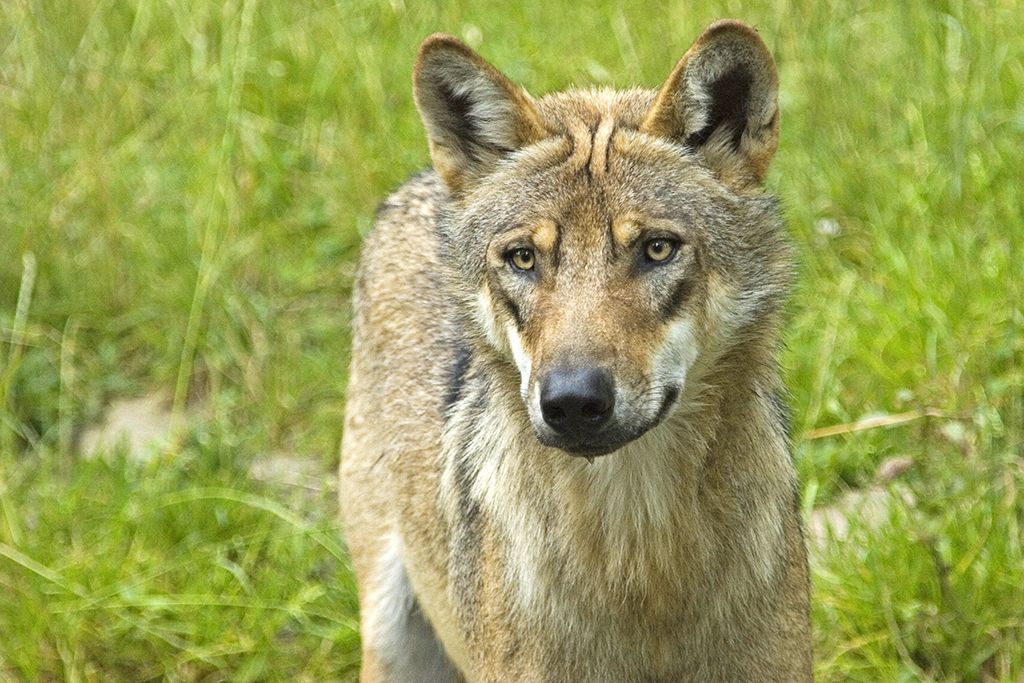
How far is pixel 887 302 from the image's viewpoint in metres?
6.04

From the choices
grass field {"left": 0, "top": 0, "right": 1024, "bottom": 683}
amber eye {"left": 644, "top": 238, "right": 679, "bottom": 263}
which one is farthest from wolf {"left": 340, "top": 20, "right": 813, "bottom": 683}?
grass field {"left": 0, "top": 0, "right": 1024, "bottom": 683}

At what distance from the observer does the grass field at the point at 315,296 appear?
511cm

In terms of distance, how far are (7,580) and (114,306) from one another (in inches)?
80.3

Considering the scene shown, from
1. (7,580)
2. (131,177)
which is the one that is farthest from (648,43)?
(7,580)

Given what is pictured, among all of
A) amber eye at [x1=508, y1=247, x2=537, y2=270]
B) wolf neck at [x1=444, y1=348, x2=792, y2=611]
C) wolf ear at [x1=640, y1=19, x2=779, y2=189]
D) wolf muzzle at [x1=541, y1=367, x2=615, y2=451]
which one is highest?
wolf ear at [x1=640, y1=19, x2=779, y2=189]

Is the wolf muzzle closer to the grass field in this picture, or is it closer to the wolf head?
the wolf head

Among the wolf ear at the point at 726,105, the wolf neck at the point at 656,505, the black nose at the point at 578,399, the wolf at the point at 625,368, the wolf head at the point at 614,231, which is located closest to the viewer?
the black nose at the point at 578,399

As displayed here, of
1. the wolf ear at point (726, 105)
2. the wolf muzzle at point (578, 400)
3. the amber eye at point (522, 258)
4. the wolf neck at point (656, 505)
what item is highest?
the wolf ear at point (726, 105)

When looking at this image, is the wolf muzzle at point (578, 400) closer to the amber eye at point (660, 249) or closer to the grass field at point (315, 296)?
the amber eye at point (660, 249)

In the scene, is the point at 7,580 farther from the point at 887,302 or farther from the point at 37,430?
the point at 887,302

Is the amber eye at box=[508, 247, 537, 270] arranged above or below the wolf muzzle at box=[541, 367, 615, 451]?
above

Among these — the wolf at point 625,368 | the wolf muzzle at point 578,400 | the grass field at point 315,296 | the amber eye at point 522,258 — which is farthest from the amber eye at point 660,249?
the grass field at point 315,296

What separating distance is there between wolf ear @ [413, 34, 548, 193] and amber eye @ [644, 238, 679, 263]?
21.0 inches

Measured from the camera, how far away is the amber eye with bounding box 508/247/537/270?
3.64 metres
